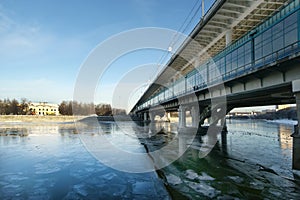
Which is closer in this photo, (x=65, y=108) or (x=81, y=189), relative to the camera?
(x=81, y=189)

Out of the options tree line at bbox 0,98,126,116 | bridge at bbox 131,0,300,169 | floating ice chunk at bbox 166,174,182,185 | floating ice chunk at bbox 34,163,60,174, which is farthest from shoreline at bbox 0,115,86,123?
floating ice chunk at bbox 166,174,182,185

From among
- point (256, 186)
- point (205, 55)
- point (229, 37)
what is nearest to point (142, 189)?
point (256, 186)

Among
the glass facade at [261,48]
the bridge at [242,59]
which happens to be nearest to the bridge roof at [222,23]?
the bridge at [242,59]

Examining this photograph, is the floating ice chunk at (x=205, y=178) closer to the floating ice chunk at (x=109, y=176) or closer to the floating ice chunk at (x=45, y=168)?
the floating ice chunk at (x=109, y=176)

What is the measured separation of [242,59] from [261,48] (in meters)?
2.92

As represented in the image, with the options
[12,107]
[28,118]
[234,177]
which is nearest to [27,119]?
[28,118]

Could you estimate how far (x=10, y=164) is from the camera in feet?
50.2

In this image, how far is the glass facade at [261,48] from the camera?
44.3 feet

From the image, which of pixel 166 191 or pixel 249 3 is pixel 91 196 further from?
pixel 249 3

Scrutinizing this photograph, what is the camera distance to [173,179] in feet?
38.5

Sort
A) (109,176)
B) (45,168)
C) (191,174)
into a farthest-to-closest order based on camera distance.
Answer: (45,168) → (191,174) → (109,176)

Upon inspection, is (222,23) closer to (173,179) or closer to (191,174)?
(191,174)

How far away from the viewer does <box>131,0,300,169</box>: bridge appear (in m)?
13.5

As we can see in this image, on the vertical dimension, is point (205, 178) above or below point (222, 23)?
below
